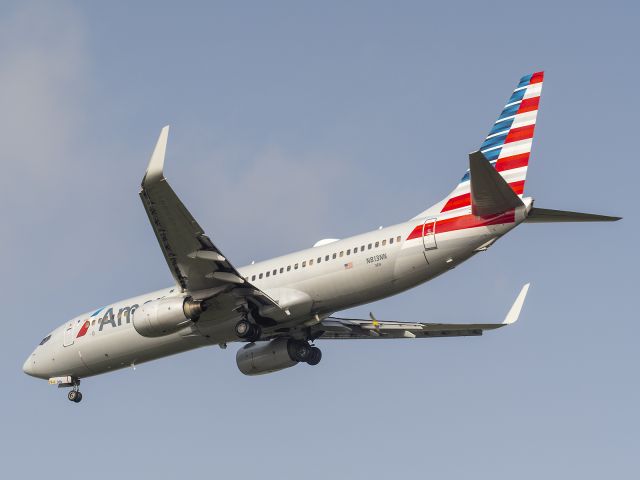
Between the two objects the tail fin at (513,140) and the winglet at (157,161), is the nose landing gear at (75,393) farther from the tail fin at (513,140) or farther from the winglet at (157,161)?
the tail fin at (513,140)

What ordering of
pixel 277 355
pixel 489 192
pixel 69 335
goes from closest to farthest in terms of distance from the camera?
1. pixel 489 192
2. pixel 277 355
3. pixel 69 335

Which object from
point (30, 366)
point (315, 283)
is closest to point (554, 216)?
point (315, 283)

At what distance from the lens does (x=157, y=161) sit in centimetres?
3494

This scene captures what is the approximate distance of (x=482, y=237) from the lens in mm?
35906

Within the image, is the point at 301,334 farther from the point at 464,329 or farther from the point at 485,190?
the point at 485,190

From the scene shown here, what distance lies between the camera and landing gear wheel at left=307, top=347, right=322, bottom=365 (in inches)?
1690

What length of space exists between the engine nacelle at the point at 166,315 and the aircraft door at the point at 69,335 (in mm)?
5785

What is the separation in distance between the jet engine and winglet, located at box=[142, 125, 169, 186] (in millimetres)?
10305

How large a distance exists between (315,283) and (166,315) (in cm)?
507

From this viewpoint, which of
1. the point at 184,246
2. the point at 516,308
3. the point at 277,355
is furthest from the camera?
the point at 277,355

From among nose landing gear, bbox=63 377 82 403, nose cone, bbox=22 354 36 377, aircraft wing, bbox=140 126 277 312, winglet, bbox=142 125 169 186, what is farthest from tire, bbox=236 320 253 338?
nose cone, bbox=22 354 36 377

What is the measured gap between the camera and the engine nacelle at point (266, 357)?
4278cm

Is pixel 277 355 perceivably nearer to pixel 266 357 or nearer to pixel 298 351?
pixel 266 357

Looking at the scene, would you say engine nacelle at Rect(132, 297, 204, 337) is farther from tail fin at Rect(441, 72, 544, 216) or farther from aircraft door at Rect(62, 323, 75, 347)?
tail fin at Rect(441, 72, 544, 216)
